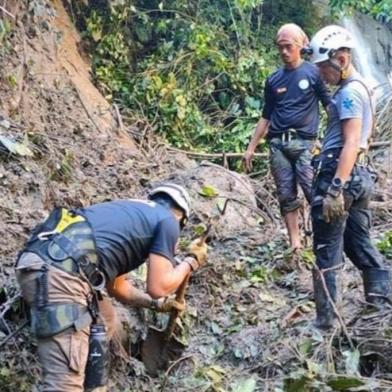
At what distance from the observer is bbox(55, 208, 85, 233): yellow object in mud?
11.6 ft

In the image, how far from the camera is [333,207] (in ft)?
14.1

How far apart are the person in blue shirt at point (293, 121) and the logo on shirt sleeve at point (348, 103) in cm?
167

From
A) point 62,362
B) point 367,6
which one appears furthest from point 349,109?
point 367,6

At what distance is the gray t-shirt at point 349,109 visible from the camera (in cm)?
434

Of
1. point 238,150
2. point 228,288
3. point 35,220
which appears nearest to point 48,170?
point 35,220

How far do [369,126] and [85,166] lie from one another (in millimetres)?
3495

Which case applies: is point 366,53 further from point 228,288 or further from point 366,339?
point 366,339

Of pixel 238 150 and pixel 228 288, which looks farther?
pixel 238 150

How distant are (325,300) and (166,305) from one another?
1031mm

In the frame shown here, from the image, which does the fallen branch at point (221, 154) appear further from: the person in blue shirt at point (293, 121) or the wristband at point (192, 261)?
the wristband at point (192, 261)

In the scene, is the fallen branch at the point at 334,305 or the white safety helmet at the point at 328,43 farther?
the white safety helmet at the point at 328,43

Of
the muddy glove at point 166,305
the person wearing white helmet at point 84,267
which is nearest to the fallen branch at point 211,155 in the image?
the muddy glove at point 166,305

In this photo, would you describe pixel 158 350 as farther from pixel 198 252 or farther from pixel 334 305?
pixel 334 305

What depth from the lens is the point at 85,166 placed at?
720cm
